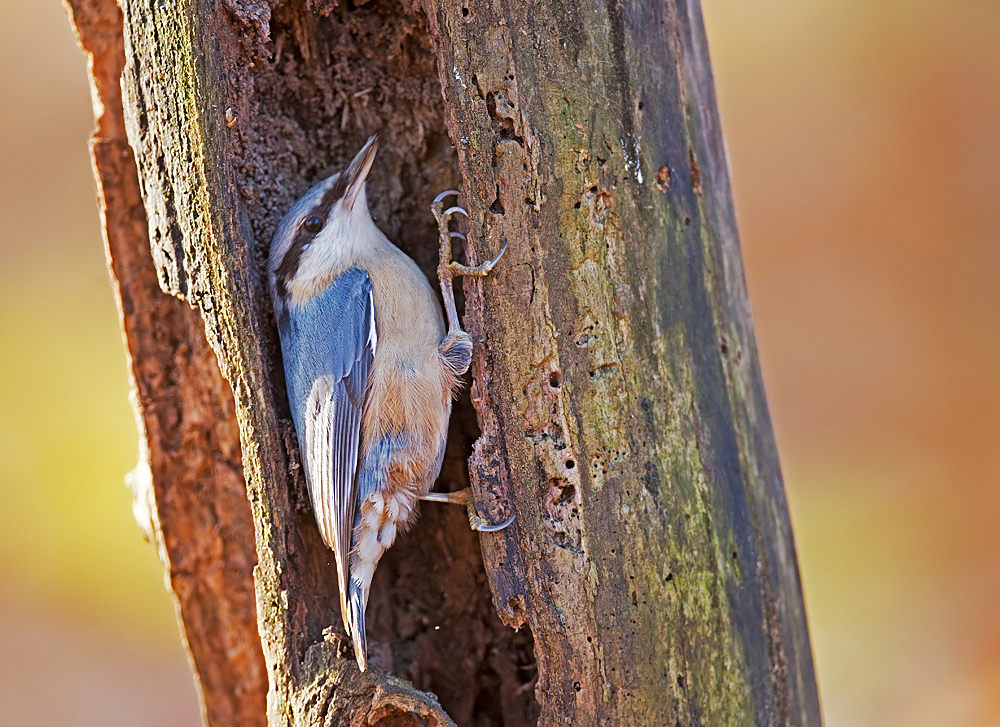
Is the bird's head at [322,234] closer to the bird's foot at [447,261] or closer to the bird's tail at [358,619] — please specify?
the bird's foot at [447,261]

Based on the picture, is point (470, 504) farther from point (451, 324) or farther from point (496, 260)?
point (496, 260)

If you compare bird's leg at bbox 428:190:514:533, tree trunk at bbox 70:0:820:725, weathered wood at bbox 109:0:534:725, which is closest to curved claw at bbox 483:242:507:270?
tree trunk at bbox 70:0:820:725

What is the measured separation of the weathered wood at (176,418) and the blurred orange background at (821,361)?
3129 millimetres

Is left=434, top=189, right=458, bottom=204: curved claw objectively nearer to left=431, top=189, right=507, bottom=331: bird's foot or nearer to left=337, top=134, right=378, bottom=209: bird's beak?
left=431, top=189, right=507, bottom=331: bird's foot

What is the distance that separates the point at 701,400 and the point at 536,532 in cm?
60

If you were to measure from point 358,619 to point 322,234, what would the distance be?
1.27 metres

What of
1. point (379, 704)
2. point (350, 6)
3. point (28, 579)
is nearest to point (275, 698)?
point (379, 704)

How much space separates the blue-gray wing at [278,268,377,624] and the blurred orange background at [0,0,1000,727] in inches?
128

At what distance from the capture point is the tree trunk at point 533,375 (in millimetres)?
2225

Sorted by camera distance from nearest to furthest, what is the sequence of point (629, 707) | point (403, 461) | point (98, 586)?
point (629, 707) → point (403, 461) → point (98, 586)

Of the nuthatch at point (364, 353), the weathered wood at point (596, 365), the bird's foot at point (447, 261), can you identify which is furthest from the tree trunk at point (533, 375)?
the bird's foot at point (447, 261)

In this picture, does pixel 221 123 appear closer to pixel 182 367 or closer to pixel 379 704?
pixel 182 367

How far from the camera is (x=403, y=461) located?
274 cm

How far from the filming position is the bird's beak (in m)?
2.73
